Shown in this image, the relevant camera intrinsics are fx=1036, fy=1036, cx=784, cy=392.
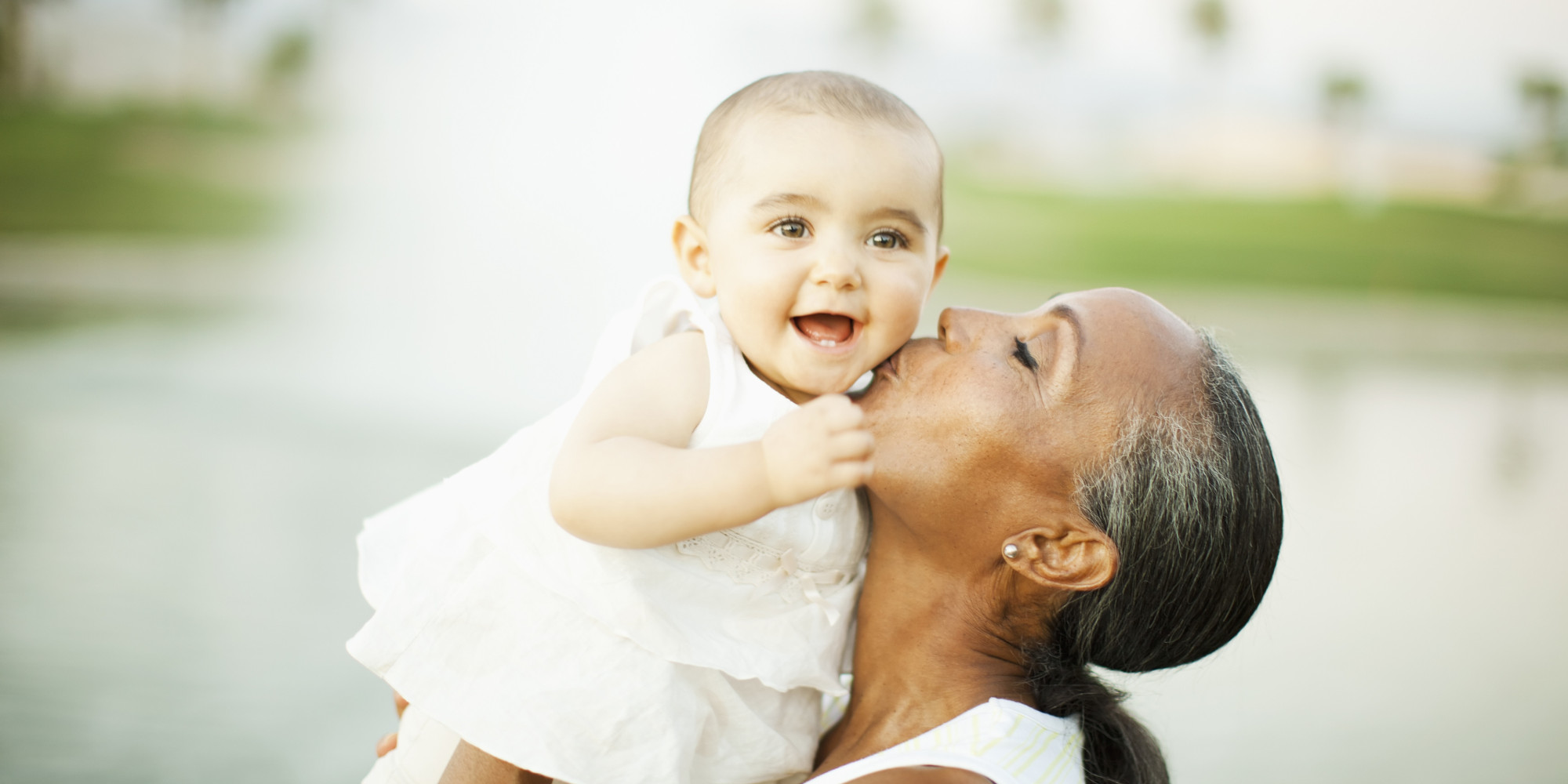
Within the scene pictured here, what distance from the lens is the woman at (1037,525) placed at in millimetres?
1124

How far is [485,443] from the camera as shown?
5.38 meters

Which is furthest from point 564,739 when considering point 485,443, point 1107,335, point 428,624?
point 485,443

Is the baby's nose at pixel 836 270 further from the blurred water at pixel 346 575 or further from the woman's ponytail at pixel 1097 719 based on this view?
the blurred water at pixel 346 575

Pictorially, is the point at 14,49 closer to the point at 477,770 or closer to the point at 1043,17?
the point at 1043,17

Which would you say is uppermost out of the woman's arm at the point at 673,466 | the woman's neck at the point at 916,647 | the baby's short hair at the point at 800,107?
the baby's short hair at the point at 800,107

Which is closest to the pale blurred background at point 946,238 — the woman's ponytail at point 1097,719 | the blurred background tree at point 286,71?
the blurred background tree at point 286,71

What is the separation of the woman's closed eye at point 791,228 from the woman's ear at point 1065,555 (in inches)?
16.2

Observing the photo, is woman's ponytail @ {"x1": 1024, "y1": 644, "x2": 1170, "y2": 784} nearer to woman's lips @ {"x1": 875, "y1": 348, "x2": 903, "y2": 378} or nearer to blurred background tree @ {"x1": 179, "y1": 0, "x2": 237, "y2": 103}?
woman's lips @ {"x1": 875, "y1": 348, "x2": 903, "y2": 378}

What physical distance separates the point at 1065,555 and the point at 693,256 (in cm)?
55

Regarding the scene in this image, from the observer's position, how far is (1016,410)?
112 cm

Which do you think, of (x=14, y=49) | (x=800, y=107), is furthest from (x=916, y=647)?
(x=14, y=49)

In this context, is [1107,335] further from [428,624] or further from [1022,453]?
[428,624]

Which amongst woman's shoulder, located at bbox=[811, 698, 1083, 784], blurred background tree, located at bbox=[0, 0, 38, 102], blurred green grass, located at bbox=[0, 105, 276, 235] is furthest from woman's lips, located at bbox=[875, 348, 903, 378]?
blurred background tree, located at bbox=[0, 0, 38, 102]

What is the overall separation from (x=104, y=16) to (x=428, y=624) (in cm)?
672
